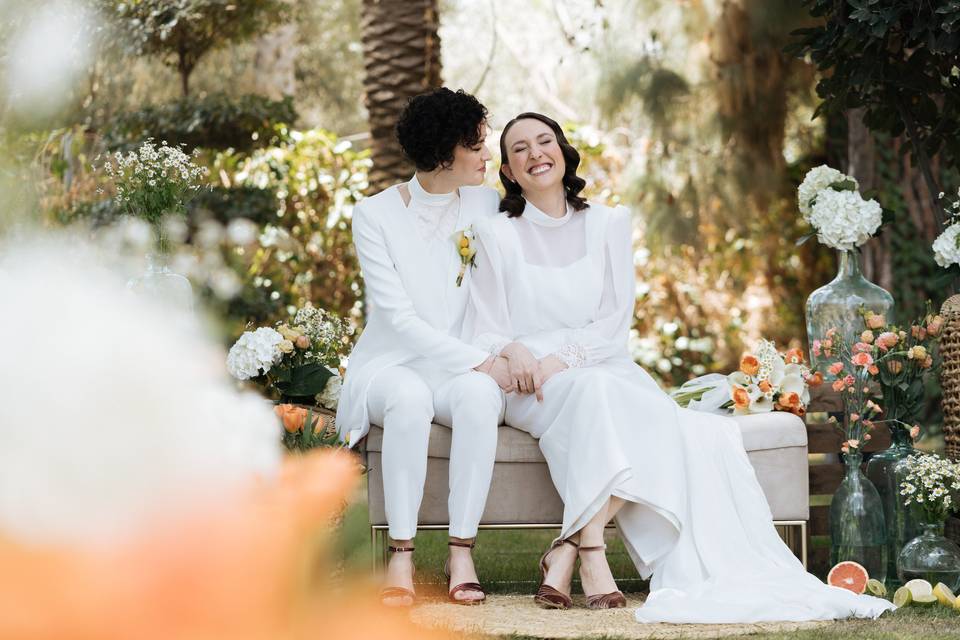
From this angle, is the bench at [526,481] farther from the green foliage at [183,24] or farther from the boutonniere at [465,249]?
the green foliage at [183,24]

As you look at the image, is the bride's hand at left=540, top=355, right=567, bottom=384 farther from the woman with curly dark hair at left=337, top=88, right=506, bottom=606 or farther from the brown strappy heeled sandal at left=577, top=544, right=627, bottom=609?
the brown strappy heeled sandal at left=577, top=544, right=627, bottom=609

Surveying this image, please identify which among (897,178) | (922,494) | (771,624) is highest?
(897,178)

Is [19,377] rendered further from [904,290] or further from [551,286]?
[904,290]

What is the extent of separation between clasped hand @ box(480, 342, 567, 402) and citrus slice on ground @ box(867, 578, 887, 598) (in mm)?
1039

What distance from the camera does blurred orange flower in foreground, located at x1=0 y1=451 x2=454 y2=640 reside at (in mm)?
393

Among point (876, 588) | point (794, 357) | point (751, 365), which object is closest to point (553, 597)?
point (876, 588)

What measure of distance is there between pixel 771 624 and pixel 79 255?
2756 millimetres

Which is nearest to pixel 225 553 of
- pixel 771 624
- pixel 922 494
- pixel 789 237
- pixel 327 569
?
pixel 327 569

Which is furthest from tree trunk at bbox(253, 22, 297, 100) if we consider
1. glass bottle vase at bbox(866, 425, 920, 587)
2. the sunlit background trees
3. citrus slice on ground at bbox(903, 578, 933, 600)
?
citrus slice on ground at bbox(903, 578, 933, 600)

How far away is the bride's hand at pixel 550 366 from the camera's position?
11.3 feet

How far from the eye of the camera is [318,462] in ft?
1.52

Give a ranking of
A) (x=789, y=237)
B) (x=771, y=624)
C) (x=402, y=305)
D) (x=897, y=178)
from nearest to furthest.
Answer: (x=771, y=624) → (x=402, y=305) → (x=897, y=178) → (x=789, y=237)

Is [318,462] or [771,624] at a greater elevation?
[318,462]

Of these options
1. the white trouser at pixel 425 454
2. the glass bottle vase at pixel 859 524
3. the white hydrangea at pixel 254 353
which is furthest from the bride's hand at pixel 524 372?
the glass bottle vase at pixel 859 524
